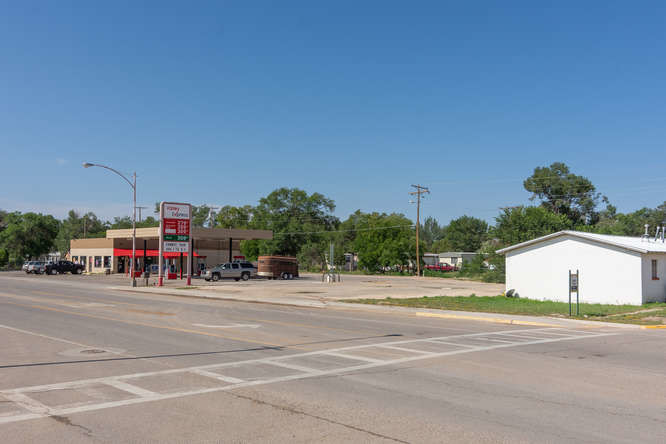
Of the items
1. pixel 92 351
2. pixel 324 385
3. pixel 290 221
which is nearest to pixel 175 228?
pixel 92 351

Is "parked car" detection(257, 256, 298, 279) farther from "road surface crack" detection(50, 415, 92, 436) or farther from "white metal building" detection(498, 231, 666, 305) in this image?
"road surface crack" detection(50, 415, 92, 436)

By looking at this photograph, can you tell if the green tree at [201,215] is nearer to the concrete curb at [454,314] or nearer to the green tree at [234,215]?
the green tree at [234,215]

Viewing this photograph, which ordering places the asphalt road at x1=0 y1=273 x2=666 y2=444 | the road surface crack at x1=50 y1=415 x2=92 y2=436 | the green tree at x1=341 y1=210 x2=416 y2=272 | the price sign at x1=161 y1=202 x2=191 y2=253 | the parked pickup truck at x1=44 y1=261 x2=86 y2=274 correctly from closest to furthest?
the road surface crack at x1=50 y1=415 x2=92 y2=436 → the asphalt road at x1=0 y1=273 x2=666 y2=444 → the price sign at x1=161 y1=202 x2=191 y2=253 → the parked pickup truck at x1=44 y1=261 x2=86 y2=274 → the green tree at x1=341 y1=210 x2=416 y2=272

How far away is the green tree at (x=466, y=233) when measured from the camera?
490 feet

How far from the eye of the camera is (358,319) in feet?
66.8

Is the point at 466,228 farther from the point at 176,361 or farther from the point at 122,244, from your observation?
the point at 176,361

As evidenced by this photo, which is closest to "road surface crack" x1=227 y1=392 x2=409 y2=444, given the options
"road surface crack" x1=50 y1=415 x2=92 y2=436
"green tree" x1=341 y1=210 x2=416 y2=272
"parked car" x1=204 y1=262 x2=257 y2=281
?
"road surface crack" x1=50 y1=415 x2=92 y2=436

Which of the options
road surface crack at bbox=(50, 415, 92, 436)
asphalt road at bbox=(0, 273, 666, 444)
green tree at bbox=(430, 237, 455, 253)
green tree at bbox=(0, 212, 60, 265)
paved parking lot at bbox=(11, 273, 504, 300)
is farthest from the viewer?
green tree at bbox=(430, 237, 455, 253)

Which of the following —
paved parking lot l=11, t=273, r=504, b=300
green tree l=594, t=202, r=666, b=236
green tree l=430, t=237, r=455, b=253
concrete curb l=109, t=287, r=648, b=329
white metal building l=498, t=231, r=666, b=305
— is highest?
green tree l=594, t=202, r=666, b=236

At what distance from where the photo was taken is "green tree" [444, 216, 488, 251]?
150 m

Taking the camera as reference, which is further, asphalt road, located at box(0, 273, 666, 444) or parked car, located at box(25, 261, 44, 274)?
parked car, located at box(25, 261, 44, 274)

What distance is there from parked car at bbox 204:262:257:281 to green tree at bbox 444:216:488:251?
102304 millimetres

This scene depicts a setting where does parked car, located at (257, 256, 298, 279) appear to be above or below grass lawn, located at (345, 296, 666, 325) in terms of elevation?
above

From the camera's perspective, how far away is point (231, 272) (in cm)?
5388
